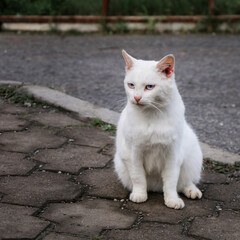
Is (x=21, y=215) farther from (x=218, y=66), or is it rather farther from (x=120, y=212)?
(x=218, y=66)

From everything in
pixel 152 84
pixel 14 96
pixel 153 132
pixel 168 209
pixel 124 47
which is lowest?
pixel 124 47

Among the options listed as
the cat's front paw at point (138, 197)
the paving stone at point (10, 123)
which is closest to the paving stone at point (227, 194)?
the cat's front paw at point (138, 197)

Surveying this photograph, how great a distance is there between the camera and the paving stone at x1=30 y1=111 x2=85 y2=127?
181 inches

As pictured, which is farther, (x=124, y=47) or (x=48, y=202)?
(x=124, y=47)

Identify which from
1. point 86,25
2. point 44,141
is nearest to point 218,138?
point 44,141

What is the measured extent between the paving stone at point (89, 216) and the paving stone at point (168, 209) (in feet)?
0.33

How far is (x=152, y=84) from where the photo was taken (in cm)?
296

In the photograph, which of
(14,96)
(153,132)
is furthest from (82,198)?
(14,96)

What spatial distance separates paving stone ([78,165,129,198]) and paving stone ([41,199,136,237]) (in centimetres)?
12

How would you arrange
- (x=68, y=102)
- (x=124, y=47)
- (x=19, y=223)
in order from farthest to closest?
(x=124, y=47), (x=68, y=102), (x=19, y=223)

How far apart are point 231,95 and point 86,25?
438cm

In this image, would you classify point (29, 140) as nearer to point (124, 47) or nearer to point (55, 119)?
point (55, 119)

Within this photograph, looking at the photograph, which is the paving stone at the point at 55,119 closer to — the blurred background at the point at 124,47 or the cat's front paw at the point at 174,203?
the blurred background at the point at 124,47

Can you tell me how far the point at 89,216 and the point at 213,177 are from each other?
1.13 meters
